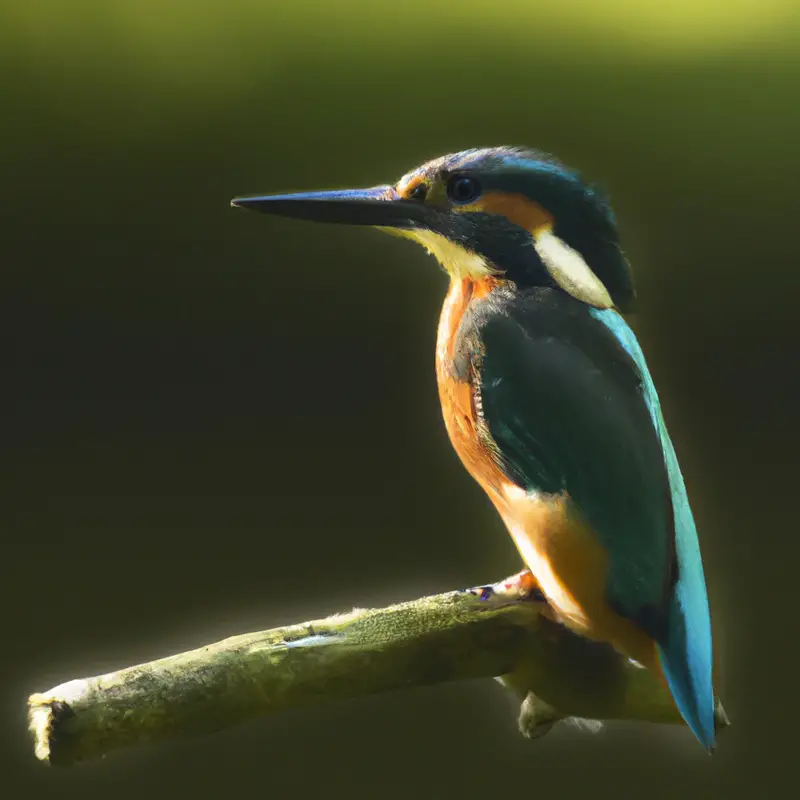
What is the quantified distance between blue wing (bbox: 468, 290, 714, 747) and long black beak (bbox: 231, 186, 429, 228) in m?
0.10

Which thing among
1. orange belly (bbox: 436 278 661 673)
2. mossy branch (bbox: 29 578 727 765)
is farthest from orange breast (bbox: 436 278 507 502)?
mossy branch (bbox: 29 578 727 765)

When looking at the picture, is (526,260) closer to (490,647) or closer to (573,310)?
(573,310)

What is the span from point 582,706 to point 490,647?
10cm

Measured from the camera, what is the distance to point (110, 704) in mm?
637

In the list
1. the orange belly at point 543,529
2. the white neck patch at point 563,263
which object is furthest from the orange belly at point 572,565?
the white neck patch at point 563,263

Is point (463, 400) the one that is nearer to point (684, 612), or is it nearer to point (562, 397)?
point (562, 397)

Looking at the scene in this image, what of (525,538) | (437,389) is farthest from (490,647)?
(437,389)

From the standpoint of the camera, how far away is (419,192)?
0.73m

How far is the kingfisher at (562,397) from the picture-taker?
69 cm

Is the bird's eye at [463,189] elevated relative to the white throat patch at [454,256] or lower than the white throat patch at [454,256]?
→ elevated

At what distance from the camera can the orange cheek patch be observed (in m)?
0.71

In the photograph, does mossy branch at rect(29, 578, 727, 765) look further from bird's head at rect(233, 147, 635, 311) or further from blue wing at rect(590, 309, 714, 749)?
bird's head at rect(233, 147, 635, 311)

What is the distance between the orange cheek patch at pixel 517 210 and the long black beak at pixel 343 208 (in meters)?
0.05

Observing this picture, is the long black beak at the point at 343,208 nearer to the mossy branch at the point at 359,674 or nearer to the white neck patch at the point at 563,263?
the white neck patch at the point at 563,263
